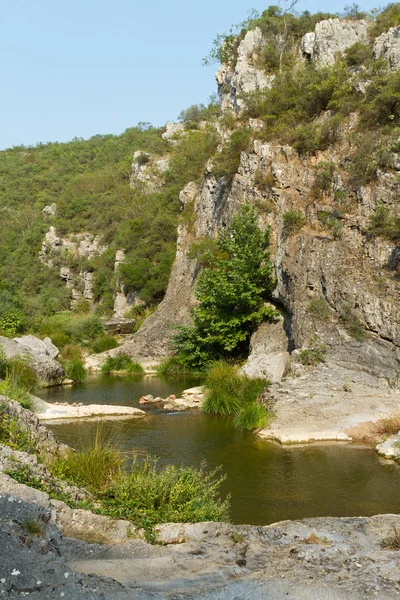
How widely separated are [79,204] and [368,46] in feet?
133

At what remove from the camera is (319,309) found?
2155 cm

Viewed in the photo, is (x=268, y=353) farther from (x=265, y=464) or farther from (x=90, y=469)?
(x=90, y=469)

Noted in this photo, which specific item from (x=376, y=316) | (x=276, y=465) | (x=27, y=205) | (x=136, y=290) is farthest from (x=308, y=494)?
(x=27, y=205)

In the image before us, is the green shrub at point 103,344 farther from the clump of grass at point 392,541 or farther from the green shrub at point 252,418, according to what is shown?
the clump of grass at point 392,541

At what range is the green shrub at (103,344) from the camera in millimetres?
33250

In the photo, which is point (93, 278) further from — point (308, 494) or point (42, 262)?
point (308, 494)

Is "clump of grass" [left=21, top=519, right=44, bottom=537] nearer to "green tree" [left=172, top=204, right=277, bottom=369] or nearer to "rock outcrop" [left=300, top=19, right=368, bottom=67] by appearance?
"green tree" [left=172, top=204, right=277, bottom=369]

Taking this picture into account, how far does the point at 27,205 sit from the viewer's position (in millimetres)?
72250

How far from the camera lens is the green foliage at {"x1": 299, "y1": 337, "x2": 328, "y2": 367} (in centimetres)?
1980

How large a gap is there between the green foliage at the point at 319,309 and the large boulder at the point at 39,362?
11.4 m

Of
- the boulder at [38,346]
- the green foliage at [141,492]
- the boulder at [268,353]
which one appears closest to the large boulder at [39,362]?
the boulder at [38,346]

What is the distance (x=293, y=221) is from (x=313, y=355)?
7.12 metres

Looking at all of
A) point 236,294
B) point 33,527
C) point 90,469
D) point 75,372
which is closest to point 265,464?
point 90,469

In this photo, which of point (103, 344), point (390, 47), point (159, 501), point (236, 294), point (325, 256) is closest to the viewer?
point (159, 501)
